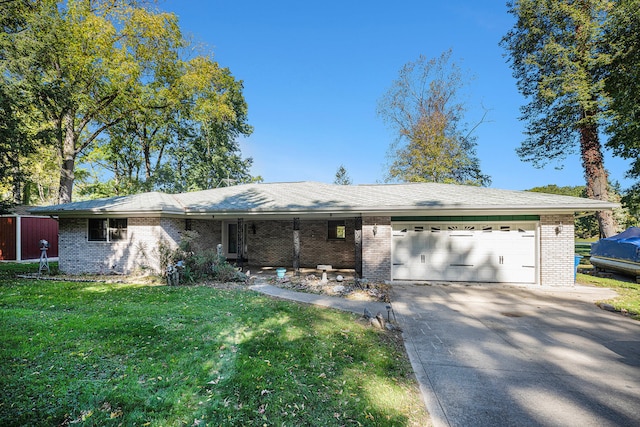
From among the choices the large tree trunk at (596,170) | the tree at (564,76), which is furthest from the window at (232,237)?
the large tree trunk at (596,170)

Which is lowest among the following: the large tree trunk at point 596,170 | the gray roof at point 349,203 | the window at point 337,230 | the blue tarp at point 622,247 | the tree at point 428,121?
the blue tarp at point 622,247

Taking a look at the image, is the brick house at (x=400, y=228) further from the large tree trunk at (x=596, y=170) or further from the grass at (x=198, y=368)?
the large tree trunk at (x=596, y=170)

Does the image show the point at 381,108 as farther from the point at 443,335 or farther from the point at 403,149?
the point at 443,335

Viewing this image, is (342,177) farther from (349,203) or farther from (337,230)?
(349,203)

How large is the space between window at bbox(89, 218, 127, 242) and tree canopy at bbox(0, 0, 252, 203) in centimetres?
362

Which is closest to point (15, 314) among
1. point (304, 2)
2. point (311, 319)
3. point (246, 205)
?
point (311, 319)

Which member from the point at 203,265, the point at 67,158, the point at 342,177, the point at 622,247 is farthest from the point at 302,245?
the point at 342,177

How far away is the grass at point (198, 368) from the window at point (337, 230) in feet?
25.8

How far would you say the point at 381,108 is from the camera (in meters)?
21.3

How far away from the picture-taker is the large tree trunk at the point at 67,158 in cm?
1490

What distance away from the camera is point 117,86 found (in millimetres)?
15586

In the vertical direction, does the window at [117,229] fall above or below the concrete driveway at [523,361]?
above

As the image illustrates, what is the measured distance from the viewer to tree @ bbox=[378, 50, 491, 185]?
65.2 feet

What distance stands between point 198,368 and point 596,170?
19241 millimetres
